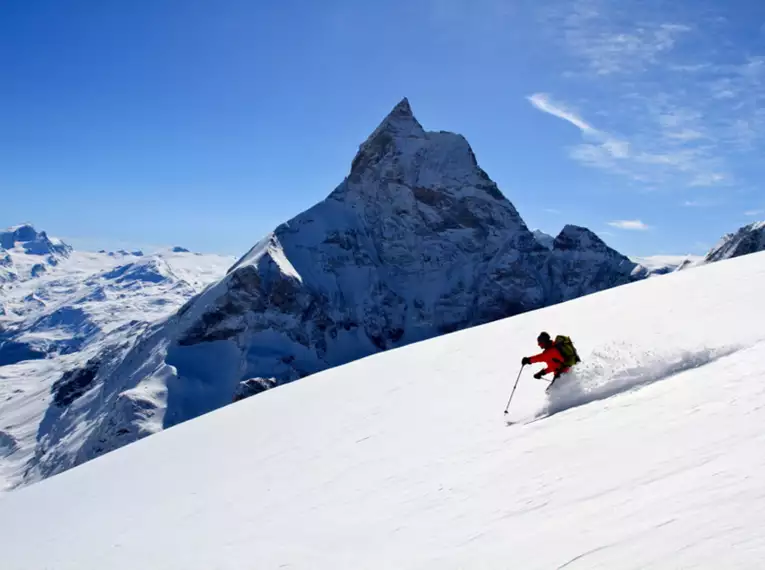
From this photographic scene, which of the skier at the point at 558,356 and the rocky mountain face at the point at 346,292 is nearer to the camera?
the skier at the point at 558,356

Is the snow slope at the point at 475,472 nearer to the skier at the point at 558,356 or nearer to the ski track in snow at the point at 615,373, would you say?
the ski track in snow at the point at 615,373

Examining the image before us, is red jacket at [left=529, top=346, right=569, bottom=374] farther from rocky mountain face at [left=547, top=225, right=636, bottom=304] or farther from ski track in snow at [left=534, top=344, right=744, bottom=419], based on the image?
rocky mountain face at [left=547, top=225, right=636, bottom=304]

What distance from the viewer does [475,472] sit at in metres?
8.17

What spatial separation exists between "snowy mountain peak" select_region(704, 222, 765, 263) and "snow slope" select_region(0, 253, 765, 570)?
118 m

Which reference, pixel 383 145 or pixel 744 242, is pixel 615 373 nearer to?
pixel 744 242

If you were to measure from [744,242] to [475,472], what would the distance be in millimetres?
135628

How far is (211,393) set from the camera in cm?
12219

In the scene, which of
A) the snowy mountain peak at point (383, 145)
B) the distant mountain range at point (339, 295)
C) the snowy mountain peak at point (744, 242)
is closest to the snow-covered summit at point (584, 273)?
the distant mountain range at point (339, 295)

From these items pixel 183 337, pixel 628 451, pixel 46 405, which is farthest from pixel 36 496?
pixel 46 405

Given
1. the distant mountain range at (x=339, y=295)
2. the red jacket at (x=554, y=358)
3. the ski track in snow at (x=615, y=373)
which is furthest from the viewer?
the distant mountain range at (x=339, y=295)

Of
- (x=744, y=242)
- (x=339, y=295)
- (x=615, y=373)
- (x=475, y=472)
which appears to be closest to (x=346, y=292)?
(x=339, y=295)

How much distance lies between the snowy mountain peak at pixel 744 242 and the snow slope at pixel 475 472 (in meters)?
118

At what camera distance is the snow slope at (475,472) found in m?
5.68

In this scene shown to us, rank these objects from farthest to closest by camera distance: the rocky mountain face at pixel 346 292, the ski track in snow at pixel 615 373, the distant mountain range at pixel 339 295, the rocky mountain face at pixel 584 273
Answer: the rocky mountain face at pixel 584 273
the rocky mountain face at pixel 346 292
the distant mountain range at pixel 339 295
the ski track in snow at pixel 615 373
